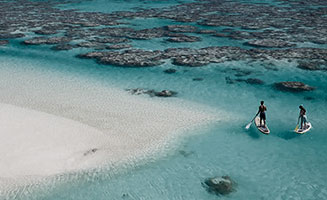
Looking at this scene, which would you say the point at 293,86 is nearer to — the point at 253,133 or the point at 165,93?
the point at 253,133

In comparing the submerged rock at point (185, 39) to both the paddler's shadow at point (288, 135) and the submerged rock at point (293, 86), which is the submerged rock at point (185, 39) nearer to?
the submerged rock at point (293, 86)

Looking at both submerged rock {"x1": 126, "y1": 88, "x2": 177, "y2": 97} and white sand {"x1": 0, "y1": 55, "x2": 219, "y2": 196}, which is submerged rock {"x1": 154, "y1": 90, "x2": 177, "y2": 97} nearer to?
submerged rock {"x1": 126, "y1": 88, "x2": 177, "y2": 97}

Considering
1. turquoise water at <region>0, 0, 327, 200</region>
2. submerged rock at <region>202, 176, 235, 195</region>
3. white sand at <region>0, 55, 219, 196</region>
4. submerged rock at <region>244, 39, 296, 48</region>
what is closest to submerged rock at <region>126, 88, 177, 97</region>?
turquoise water at <region>0, 0, 327, 200</region>

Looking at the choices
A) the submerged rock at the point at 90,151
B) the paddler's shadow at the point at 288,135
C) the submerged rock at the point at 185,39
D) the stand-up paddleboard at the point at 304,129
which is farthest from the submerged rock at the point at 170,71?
the submerged rock at the point at 90,151

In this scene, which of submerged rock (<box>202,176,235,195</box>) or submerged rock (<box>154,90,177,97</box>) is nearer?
submerged rock (<box>202,176,235,195</box>)

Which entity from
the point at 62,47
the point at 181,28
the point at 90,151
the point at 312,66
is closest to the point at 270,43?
the point at 312,66

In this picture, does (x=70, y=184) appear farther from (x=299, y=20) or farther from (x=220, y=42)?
(x=299, y=20)

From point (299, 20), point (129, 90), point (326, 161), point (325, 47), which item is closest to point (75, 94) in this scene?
point (129, 90)
